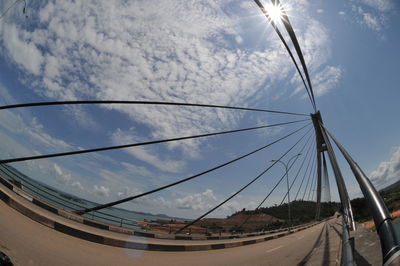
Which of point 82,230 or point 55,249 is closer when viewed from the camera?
point 55,249

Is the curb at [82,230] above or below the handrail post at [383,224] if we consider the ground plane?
above

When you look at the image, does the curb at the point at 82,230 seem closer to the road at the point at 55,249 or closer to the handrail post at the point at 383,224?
the road at the point at 55,249

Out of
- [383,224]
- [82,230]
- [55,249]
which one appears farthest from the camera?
[82,230]

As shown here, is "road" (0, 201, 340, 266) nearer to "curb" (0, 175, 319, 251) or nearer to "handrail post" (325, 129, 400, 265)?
"curb" (0, 175, 319, 251)

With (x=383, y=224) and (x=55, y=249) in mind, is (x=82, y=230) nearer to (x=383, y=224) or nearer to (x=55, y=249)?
(x=55, y=249)

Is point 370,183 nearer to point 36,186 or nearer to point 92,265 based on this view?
point 92,265

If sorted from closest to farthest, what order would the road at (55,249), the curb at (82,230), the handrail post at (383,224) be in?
the handrail post at (383,224) < the road at (55,249) < the curb at (82,230)

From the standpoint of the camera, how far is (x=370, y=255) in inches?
136

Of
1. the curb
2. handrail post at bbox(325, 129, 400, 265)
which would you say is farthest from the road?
handrail post at bbox(325, 129, 400, 265)

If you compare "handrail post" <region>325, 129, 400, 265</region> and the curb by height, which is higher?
the curb

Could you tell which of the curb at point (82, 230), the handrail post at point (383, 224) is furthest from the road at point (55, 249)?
the handrail post at point (383, 224)

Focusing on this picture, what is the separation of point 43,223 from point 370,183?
10.2 meters

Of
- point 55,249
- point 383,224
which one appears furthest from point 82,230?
point 383,224

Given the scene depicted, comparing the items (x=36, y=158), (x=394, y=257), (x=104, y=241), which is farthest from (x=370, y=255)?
(x=104, y=241)
